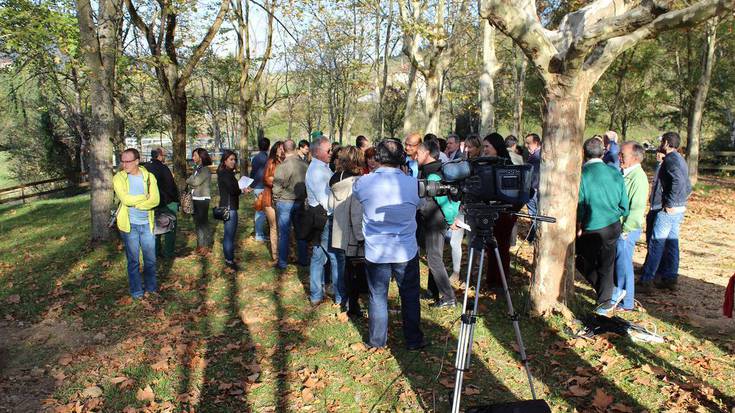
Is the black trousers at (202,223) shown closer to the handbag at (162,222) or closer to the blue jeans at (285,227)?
the handbag at (162,222)

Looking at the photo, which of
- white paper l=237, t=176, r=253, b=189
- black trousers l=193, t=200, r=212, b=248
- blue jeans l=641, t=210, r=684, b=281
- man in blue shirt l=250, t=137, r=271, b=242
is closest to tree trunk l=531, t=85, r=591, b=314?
blue jeans l=641, t=210, r=684, b=281

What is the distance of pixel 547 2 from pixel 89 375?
20924 millimetres

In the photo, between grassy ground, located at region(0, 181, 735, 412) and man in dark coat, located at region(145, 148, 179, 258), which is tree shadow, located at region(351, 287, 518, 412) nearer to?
grassy ground, located at region(0, 181, 735, 412)

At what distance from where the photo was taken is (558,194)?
539cm

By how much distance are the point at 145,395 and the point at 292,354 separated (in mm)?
1417

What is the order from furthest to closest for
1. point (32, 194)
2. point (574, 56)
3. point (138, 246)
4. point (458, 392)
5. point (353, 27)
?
1. point (353, 27)
2. point (32, 194)
3. point (138, 246)
4. point (574, 56)
5. point (458, 392)

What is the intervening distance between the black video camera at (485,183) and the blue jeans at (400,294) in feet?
3.43

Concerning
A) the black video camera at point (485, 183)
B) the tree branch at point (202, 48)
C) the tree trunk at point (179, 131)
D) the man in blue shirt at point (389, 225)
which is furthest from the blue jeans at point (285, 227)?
the tree branch at point (202, 48)

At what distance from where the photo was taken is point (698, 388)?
4.27 metres

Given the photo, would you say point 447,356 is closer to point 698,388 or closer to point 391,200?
point 391,200

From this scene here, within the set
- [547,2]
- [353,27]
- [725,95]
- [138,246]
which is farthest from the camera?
[353,27]

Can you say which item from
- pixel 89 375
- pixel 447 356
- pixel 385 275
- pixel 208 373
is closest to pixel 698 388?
pixel 447 356

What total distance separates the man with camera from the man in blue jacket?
2.88 meters

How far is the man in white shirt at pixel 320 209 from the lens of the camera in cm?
648
